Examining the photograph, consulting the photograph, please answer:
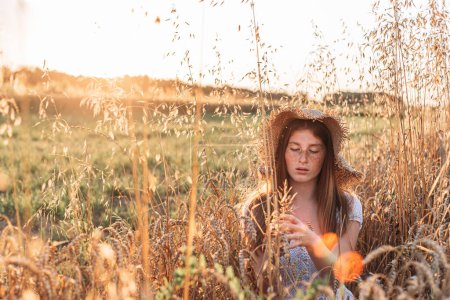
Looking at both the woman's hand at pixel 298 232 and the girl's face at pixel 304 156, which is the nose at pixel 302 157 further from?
the woman's hand at pixel 298 232

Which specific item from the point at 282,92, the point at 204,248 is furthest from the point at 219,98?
the point at 204,248

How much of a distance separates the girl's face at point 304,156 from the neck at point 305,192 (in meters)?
0.03

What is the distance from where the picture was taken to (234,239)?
10.1 feet

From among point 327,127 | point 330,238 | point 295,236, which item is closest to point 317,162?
point 327,127

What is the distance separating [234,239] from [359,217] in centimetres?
69

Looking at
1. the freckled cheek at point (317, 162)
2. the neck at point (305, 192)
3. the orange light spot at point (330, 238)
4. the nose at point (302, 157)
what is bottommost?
the orange light spot at point (330, 238)

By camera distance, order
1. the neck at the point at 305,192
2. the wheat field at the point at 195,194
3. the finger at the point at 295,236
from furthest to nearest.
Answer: the neck at the point at 305,192 < the finger at the point at 295,236 < the wheat field at the point at 195,194

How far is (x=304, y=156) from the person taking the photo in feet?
10.4

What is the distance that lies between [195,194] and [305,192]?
138 cm

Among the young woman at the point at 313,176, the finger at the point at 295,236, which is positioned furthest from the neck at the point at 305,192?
the finger at the point at 295,236

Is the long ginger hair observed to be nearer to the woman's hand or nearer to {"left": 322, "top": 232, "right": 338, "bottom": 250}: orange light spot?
{"left": 322, "top": 232, "right": 338, "bottom": 250}: orange light spot

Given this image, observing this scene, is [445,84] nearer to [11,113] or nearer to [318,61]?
[318,61]

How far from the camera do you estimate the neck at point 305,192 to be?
128 inches

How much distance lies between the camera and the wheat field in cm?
179
